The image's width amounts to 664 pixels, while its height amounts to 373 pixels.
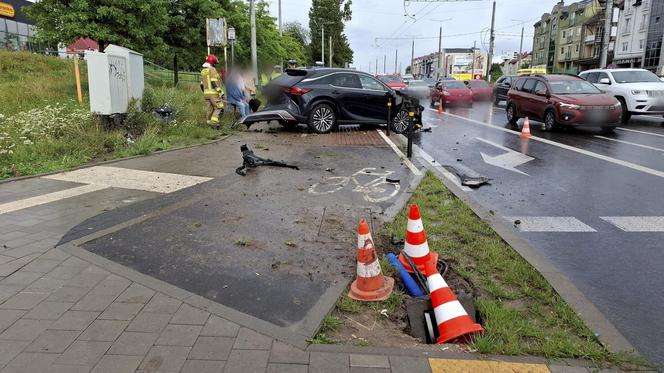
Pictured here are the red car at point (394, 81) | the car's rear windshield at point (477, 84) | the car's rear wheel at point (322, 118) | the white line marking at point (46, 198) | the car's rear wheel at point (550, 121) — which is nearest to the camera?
the white line marking at point (46, 198)

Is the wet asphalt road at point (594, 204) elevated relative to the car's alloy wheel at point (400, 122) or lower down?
lower down

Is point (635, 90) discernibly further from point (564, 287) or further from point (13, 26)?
point (13, 26)

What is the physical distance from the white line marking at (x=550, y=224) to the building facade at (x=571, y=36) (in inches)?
2642

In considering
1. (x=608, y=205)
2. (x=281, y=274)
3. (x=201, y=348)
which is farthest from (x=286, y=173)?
(x=201, y=348)

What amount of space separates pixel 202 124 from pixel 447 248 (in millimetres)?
9630

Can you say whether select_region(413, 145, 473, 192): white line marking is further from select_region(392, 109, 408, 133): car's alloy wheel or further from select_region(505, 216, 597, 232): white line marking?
select_region(392, 109, 408, 133): car's alloy wheel

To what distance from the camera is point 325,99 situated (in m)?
12.8

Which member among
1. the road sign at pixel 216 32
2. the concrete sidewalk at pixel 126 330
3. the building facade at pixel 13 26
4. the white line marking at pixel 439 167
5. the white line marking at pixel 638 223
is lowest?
the concrete sidewalk at pixel 126 330

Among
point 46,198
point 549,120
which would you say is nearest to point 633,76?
point 549,120

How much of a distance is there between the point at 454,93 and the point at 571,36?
6085cm

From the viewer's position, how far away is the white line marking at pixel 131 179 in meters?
6.94

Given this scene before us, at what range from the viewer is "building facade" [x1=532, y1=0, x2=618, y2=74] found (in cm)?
6931

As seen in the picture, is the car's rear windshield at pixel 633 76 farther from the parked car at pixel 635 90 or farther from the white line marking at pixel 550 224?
the white line marking at pixel 550 224

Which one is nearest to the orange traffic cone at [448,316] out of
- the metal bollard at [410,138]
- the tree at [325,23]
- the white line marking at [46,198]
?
the white line marking at [46,198]
